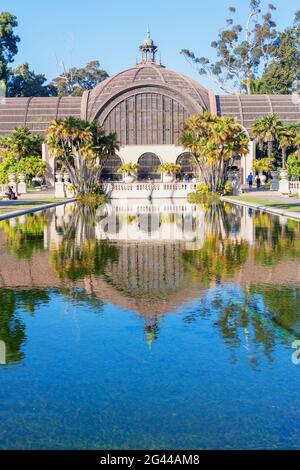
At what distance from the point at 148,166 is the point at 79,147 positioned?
106 ft

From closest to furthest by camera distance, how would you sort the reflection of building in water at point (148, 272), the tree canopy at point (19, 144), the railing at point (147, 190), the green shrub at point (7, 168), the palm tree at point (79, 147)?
the reflection of building in water at point (148, 272)
the palm tree at point (79, 147)
the railing at point (147, 190)
the green shrub at point (7, 168)
the tree canopy at point (19, 144)

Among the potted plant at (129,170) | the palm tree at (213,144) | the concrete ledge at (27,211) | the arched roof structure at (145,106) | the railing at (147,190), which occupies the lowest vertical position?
the concrete ledge at (27,211)

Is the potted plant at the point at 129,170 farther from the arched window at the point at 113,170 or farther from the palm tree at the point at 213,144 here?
the palm tree at the point at 213,144

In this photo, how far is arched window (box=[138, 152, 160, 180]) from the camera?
83438 mm

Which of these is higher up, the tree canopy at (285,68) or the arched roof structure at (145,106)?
the tree canopy at (285,68)

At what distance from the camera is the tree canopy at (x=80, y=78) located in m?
121

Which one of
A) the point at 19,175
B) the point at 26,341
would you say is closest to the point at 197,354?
the point at 26,341

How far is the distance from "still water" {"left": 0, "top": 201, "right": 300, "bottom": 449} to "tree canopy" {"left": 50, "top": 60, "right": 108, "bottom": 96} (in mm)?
108164

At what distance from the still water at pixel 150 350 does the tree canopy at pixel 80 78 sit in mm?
108164

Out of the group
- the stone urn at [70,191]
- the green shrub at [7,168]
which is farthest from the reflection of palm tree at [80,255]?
the green shrub at [7,168]

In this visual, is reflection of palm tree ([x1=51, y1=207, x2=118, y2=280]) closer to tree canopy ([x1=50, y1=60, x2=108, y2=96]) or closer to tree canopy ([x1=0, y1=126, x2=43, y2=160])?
tree canopy ([x1=0, y1=126, x2=43, y2=160])

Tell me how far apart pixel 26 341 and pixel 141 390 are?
2484mm

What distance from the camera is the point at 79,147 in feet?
171

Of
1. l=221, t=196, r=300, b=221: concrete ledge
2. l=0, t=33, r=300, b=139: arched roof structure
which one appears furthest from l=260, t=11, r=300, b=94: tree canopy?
l=221, t=196, r=300, b=221: concrete ledge
